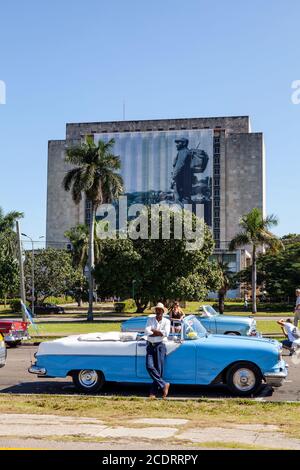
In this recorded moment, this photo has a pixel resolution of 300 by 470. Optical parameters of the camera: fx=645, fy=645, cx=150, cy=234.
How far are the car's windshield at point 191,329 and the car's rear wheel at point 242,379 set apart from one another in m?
0.91

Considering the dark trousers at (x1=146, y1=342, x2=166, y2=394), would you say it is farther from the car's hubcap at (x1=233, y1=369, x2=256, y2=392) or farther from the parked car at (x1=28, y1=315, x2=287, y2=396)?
the car's hubcap at (x1=233, y1=369, x2=256, y2=392)

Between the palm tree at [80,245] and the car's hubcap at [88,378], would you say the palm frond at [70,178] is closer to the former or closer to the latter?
the palm tree at [80,245]

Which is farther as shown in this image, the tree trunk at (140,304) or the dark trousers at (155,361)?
the tree trunk at (140,304)

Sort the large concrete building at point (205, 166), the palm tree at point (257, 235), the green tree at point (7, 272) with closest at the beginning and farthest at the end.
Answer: the palm tree at point (257, 235) → the green tree at point (7, 272) → the large concrete building at point (205, 166)

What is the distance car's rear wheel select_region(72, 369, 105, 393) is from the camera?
11.7 m

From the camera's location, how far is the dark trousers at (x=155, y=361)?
11.1 meters

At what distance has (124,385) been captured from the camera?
12695 millimetres

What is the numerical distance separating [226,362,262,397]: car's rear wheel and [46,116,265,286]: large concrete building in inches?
4717

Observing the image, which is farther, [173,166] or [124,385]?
[173,166]

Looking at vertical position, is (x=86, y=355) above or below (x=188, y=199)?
below

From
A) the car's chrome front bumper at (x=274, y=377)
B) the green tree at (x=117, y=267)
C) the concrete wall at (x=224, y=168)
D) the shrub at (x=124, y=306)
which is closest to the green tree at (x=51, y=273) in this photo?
the shrub at (x=124, y=306)

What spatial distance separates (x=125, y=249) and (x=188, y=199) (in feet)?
260
